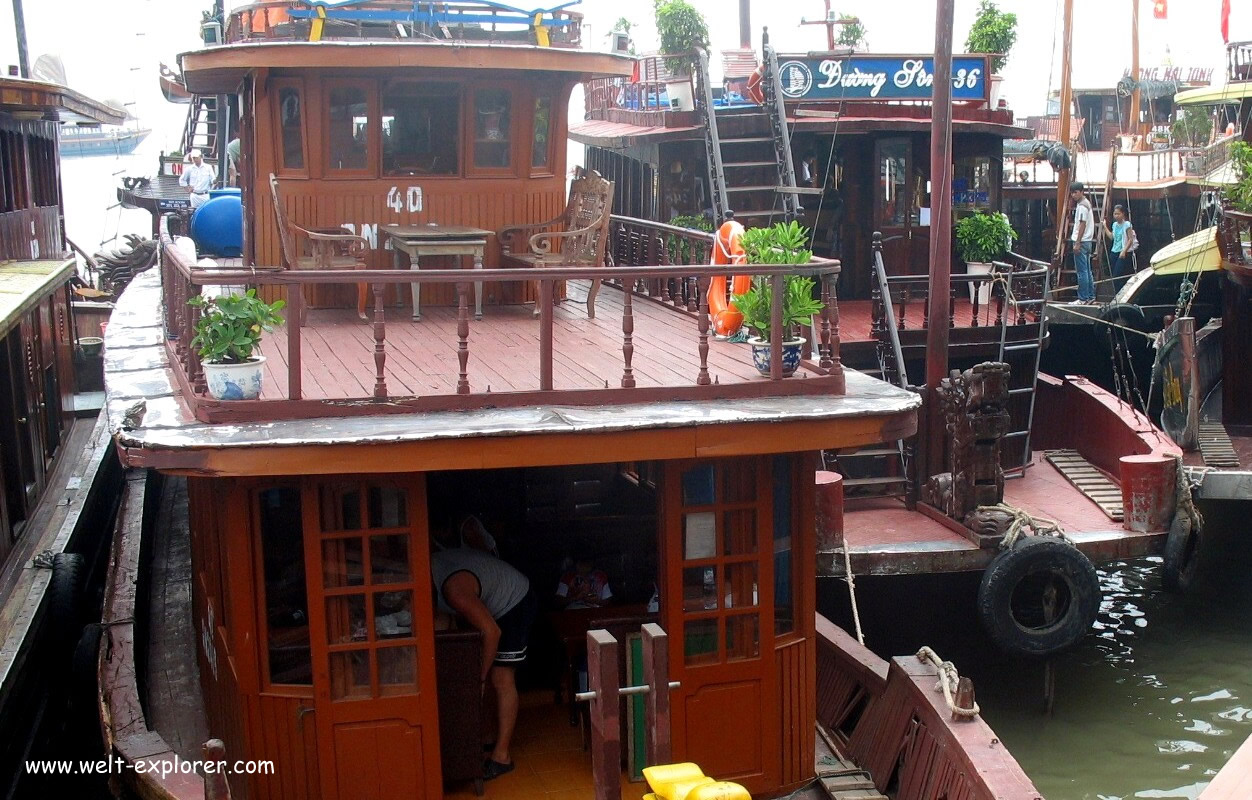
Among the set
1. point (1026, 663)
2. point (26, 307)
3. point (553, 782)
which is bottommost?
point (1026, 663)

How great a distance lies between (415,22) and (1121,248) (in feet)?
64.0

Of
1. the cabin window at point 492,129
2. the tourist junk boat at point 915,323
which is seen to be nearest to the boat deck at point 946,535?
the tourist junk boat at point 915,323

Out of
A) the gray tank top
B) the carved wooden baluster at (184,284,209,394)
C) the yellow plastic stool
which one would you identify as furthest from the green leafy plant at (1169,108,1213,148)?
the yellow plastic stool

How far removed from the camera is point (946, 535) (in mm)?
12078

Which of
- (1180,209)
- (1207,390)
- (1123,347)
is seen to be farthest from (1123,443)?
(1180,209)

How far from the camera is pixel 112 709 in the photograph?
7633 millimetres

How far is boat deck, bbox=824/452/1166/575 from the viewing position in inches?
451

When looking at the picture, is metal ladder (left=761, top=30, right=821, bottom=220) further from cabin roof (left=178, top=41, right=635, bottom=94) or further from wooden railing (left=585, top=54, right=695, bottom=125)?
cabin roof (left=178, top=41, right=635, bottom=94)

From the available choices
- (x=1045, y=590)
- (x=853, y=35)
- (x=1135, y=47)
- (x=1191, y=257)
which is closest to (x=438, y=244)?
(x=1045, y=590)

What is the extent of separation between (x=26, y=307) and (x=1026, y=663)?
978 centimetres

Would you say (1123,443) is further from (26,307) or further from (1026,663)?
(26,307)

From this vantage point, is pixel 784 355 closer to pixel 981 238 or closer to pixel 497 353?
pixel 497 353

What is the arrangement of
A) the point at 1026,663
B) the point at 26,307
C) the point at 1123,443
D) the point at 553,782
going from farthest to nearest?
the point at 1123,443, the point at 1026,663, the point at 26,307, the point at 553,782

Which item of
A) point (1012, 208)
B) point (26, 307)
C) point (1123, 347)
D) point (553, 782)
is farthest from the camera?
point (1012, 208)
